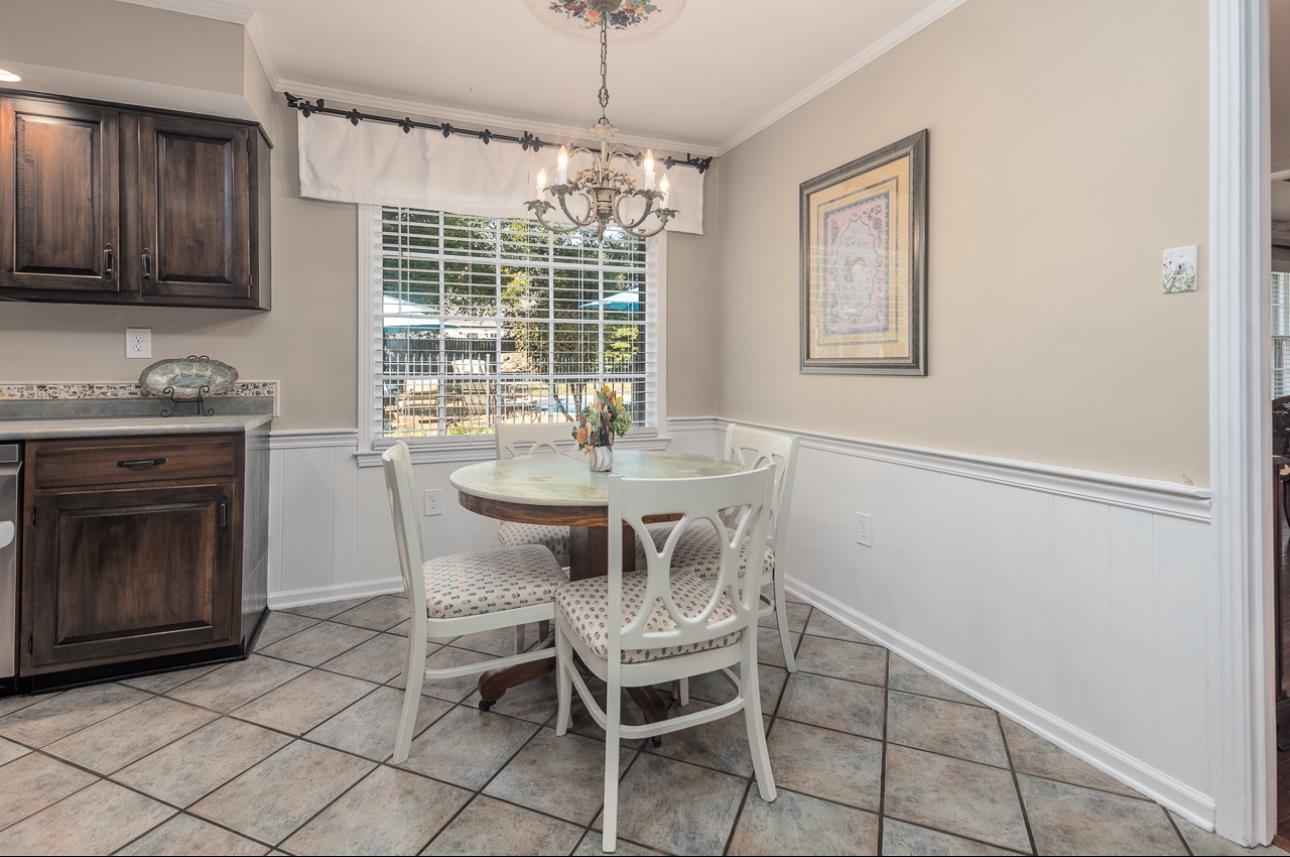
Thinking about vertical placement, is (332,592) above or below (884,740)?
above

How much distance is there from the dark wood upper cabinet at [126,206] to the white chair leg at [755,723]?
99.5 inches

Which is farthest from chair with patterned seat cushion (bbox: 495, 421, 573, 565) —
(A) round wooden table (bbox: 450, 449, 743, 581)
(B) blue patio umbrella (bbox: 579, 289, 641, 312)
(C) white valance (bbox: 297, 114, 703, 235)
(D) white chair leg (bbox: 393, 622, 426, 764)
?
(C) white valance (bbox: 297, 114, 703, 235)

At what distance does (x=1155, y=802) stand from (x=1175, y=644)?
1.39 feet

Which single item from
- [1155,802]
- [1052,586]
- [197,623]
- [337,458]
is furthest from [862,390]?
[197,623]

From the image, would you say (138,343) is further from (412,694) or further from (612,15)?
(612,15)

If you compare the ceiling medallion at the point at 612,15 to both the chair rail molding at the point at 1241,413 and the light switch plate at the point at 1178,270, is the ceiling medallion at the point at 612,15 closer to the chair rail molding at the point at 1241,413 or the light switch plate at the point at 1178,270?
the chair rail molding at the point at 1241,413

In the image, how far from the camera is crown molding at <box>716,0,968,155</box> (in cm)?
241

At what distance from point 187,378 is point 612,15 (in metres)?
2.35

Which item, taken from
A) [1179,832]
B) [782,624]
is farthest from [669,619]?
[1179,832]

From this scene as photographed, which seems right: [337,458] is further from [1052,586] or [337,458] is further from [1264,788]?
[1264,788]

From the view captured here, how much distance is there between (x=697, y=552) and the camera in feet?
7.89

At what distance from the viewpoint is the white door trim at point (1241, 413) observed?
1560 millimetres

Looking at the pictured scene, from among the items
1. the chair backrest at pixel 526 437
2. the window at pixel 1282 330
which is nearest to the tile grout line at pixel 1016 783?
the chair backrest at pixel 526 437

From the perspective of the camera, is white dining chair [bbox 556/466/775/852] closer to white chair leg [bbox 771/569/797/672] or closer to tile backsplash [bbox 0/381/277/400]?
white chair leg [bbox 771/569/797/672]
